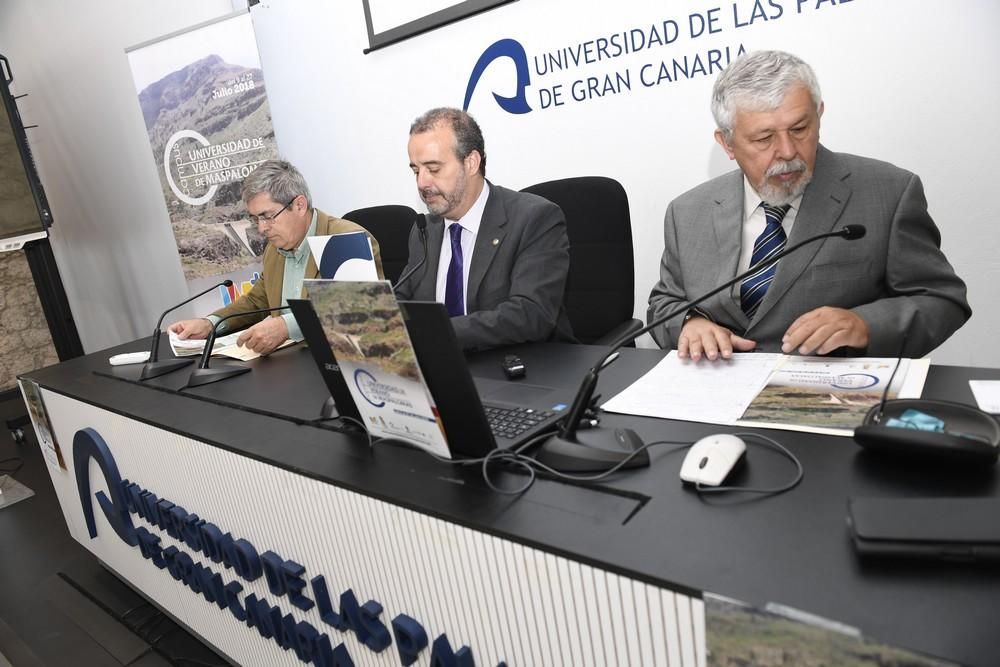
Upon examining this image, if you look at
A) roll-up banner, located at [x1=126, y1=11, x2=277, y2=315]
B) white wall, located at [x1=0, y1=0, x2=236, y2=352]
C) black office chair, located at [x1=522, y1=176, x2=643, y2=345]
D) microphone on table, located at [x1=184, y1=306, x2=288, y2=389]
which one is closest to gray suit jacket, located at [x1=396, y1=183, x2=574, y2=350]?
black office chair, located at [x1=522, y1=176, x2=643, y2=345]

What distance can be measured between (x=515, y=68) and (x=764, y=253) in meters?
1.57

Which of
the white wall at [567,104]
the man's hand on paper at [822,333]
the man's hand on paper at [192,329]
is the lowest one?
the man's hand on paper at [192,329]

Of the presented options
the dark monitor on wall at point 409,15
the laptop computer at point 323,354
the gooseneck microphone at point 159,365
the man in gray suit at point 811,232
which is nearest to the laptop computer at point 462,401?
the laptop computer at point 323,354

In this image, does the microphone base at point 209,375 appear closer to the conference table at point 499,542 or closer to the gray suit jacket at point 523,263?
the conference table at point 499,542

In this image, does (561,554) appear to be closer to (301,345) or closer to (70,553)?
(301,345)

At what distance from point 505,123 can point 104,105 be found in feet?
10.6

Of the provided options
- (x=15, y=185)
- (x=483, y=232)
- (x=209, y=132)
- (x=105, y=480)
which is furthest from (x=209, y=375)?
(x=15, y=185)

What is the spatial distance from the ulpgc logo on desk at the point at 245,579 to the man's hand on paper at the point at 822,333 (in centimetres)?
72

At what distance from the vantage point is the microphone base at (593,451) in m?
0.89

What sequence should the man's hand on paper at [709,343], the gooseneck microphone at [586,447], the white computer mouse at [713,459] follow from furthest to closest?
the man's hand on paper at [709,343] → the gooseneck microphone at [586,447] → the white computer mouse at [713,459]

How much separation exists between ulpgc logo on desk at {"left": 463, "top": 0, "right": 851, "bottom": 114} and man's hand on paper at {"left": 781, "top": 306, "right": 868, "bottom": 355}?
4.39 ft

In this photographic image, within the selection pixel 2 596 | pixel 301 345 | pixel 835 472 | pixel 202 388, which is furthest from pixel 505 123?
pixel 2 596

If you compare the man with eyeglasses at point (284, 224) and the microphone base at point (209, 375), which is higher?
the man with eyeglasses at point (284, 224)

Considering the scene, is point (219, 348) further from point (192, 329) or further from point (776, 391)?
point (776, 391)
